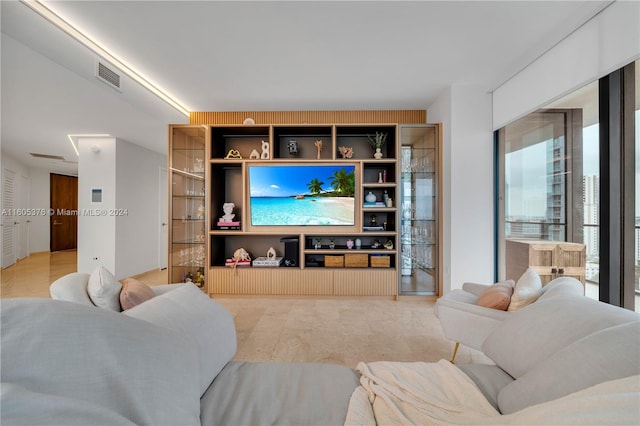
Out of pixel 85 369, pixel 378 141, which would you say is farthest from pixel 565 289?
pixel 378 141

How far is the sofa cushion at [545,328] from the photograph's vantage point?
97 centimetres

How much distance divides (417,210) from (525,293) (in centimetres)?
206

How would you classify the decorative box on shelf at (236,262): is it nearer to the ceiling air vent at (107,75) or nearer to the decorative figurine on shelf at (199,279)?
the decorative figurine on shelf at (199,279)

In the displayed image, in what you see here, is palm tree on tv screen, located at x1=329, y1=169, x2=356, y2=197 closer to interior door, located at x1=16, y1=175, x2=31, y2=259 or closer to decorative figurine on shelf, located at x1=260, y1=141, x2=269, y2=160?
decorative figurine on shelf, located at x1=260, y1=141, x2=269, y2=160

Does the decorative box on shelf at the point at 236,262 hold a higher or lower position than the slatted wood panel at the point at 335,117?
lower

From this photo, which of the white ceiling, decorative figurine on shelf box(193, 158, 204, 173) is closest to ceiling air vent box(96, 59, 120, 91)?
the white ceiling

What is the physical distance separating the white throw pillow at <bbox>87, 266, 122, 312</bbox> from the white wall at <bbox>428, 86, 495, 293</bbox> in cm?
323

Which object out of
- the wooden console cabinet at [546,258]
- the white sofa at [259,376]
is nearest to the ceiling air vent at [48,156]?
the white sofa at [259,376]

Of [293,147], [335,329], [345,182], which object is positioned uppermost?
[293,147]

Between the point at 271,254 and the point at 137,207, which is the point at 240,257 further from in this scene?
the point at 137,207

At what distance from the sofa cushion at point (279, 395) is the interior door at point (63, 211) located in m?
8.60

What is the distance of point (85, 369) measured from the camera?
2.06 ft

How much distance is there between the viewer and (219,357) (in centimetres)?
117

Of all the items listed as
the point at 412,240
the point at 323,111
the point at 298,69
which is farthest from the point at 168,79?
the point at 412,240
